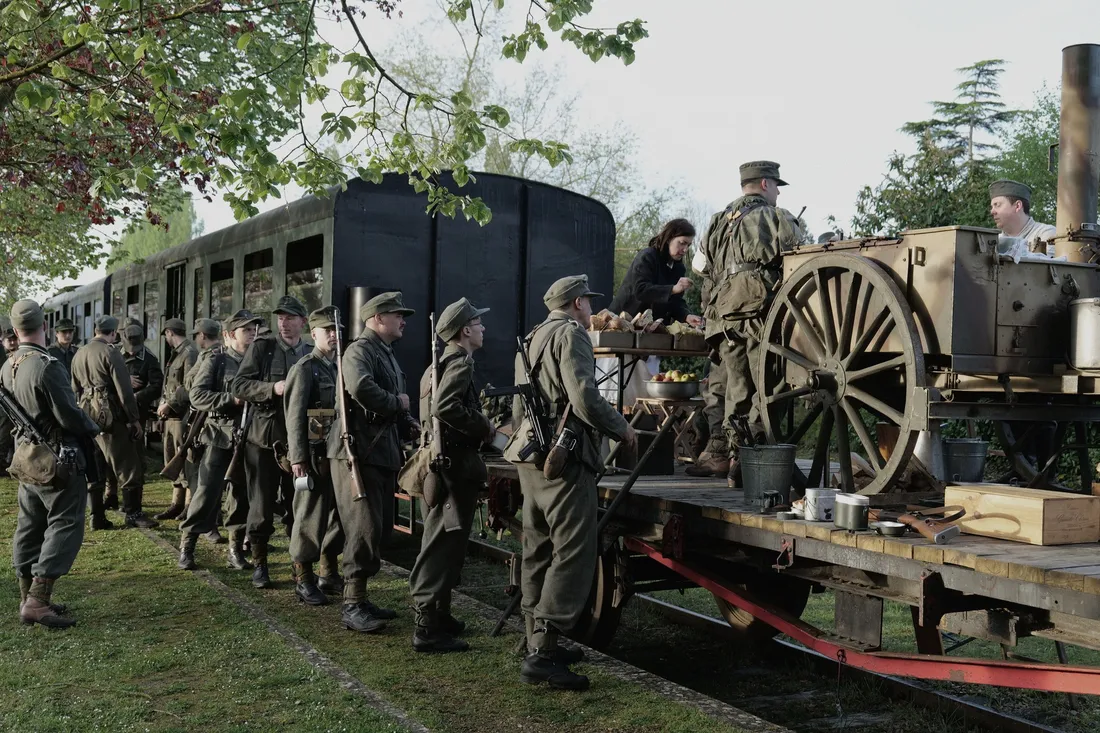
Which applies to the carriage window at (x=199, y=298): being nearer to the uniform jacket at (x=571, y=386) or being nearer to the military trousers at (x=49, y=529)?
the military trousers at (x=49, y=529)

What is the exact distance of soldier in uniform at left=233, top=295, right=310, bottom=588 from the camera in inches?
305

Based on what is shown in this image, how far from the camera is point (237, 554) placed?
820cm

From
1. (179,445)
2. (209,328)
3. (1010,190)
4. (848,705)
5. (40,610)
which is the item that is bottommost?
(848,705)

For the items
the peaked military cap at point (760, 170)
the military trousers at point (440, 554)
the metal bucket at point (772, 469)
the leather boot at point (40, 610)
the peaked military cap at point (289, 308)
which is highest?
the peaked military cap at point (760, 170)

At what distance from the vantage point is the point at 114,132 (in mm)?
13023

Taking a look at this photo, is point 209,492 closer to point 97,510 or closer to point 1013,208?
point 97,510

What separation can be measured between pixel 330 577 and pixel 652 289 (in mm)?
3172

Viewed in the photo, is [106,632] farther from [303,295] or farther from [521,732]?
[303,295]

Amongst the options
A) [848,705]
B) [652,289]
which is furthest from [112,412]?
[848,705]

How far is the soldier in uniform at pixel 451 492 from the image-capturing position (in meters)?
→ 5.90

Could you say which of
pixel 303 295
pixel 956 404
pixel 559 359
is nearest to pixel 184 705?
pixel 559 359

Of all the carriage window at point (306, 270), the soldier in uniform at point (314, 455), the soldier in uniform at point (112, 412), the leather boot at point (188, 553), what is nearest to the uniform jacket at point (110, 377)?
the soldier in uniform at point (112, 412)

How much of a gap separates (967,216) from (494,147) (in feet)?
67.9

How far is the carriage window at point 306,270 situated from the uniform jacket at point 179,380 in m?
1.15
